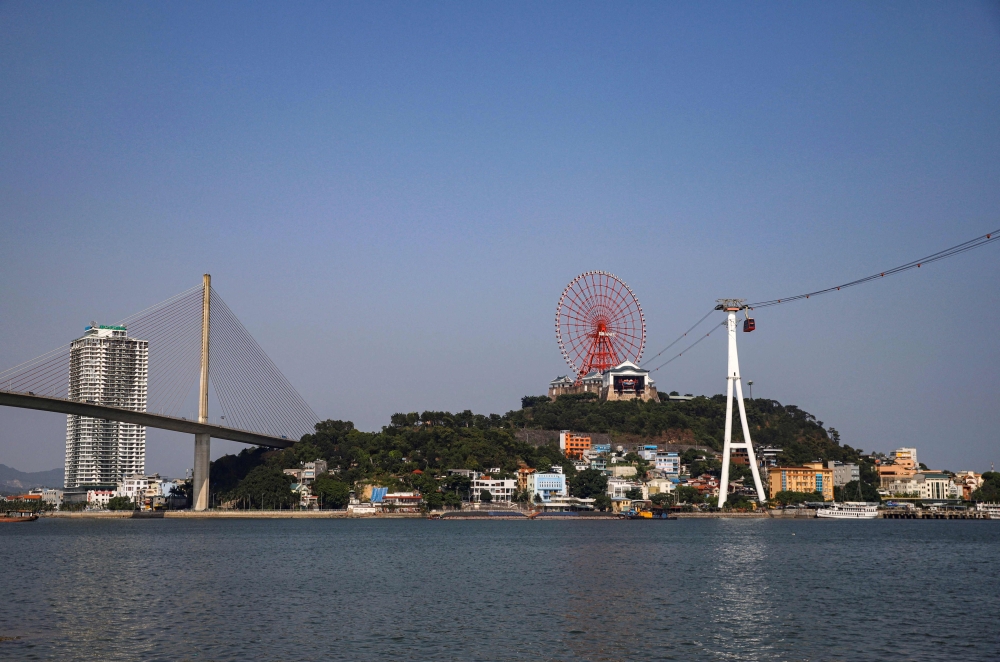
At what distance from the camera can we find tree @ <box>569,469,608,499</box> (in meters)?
91.1

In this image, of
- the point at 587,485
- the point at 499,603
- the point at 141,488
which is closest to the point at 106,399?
the point at 141,488

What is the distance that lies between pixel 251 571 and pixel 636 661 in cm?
1799

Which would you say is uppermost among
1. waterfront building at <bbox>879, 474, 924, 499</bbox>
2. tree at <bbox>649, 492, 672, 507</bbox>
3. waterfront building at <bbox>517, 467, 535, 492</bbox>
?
waterfront building at <bbox>517, 467, 535, 492</bbox>

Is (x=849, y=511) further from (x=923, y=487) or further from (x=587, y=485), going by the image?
(x=923, y=487)

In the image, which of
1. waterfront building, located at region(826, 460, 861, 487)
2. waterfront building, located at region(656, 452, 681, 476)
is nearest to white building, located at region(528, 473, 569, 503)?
waterfront building, located at region(656, 452, 681, 476)

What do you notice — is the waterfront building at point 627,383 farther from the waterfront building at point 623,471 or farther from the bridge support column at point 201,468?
the bridge support column at point 201,468

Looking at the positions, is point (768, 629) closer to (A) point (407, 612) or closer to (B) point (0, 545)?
(A) point (407, 612)

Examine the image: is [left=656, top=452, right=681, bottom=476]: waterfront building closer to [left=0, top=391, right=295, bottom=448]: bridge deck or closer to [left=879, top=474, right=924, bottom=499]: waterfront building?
[left=879, top=474, right=924, bottom=499]: waterfront building

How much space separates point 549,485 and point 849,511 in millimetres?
25834

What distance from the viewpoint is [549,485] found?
90812mm

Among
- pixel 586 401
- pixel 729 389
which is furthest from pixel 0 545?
pixel 586 401

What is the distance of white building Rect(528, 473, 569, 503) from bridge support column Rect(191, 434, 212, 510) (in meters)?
28.6

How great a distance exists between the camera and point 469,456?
92625 mm

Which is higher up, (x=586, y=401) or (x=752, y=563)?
(x=586, y=401)
